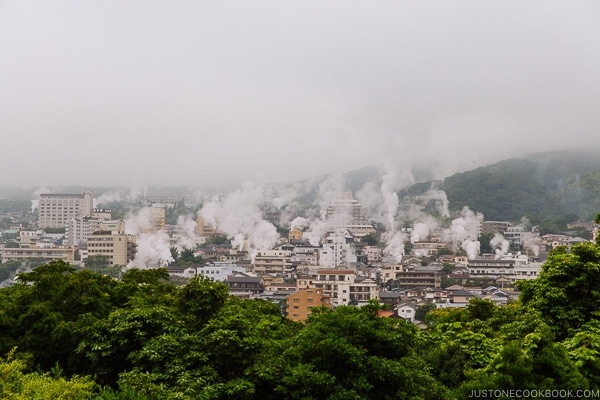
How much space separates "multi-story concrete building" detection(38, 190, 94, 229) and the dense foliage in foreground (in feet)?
285

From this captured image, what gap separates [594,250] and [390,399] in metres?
5.11

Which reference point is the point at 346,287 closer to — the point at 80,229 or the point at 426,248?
the point at 426,248

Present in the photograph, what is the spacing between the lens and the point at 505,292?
46.3 m

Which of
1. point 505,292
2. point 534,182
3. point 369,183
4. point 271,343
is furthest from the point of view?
point 369,183

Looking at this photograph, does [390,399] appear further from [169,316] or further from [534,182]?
[534,182]

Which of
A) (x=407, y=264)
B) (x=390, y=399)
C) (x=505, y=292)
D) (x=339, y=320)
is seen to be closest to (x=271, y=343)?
→ (x=339, y=320)

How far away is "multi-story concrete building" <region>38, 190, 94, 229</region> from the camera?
3752 inches

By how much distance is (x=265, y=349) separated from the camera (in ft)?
30.5

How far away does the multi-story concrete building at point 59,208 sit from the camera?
9531 cm

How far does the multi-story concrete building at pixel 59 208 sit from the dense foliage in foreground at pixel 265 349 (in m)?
86.9

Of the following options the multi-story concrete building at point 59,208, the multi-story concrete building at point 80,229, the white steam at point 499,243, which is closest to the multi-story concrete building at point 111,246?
the multi-story concrete building at point 80,229

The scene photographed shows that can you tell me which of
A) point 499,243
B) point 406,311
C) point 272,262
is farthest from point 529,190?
point 406,311

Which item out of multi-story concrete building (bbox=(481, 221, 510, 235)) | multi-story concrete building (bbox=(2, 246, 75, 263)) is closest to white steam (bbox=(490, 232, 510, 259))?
multi-story concrete building (bbox=(481, 221, 510, 235))

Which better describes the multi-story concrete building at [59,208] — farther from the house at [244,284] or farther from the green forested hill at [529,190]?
the green forested hill at [529,190]
